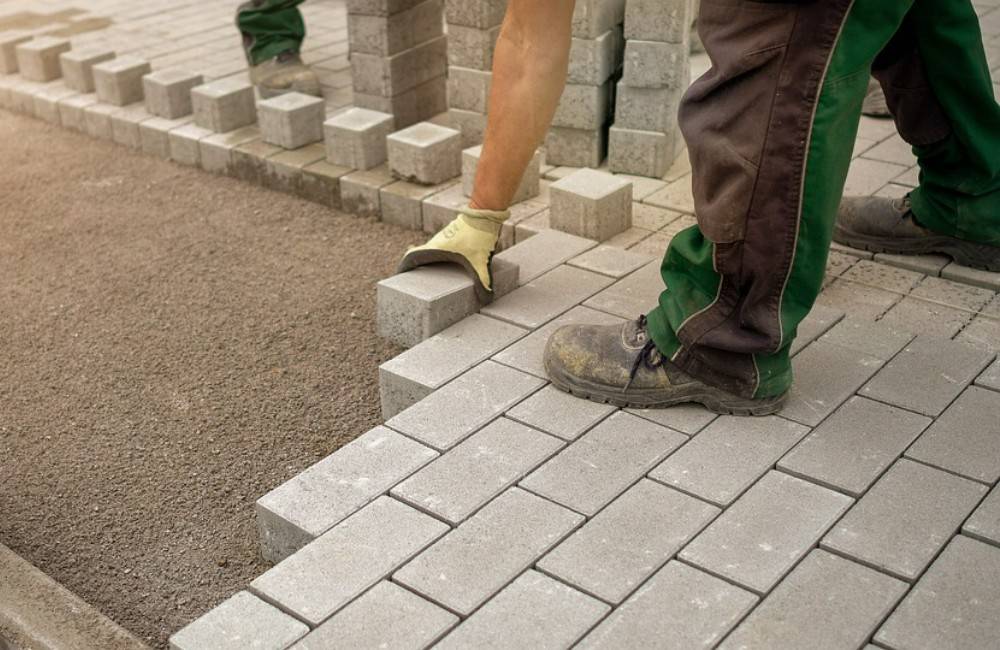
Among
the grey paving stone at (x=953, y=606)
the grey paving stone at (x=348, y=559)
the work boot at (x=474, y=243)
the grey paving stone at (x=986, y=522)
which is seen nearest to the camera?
the grey paving stone at (x=953, y=606)

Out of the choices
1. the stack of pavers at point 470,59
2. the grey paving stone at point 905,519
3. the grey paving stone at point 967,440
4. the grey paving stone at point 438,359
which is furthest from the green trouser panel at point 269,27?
the grey paving stone at point 905,519

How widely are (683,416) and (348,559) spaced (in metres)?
0.90

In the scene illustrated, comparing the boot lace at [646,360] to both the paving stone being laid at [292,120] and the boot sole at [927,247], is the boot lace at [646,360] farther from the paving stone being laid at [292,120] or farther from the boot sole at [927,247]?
the paving stone being laid at [292,120]

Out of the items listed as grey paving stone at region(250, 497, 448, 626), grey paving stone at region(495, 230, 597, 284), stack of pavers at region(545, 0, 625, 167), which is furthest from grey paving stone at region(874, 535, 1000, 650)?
stack of pavers at region(545, 0, 625, 167)

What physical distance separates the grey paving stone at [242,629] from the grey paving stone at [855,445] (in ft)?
3.71

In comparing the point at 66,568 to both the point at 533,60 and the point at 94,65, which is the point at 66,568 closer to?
the point at 533,60

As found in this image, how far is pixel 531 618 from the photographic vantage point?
2.13 m

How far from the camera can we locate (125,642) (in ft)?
7.64

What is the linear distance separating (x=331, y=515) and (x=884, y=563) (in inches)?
44.7

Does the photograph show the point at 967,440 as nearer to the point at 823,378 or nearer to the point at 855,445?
the point at 855,445

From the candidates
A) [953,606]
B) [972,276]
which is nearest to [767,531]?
[953,606]

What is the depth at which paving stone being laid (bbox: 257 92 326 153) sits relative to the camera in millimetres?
4801

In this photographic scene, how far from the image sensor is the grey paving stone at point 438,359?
116 inches

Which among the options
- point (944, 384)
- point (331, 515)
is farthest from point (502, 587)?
point (944, 384)
